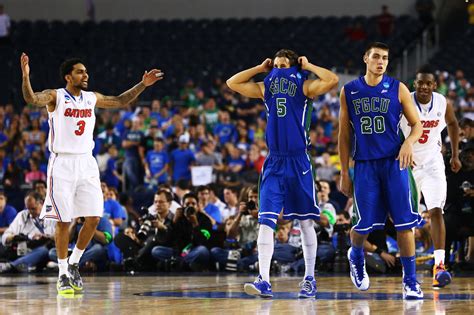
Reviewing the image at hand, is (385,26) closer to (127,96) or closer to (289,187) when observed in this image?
(127,96)

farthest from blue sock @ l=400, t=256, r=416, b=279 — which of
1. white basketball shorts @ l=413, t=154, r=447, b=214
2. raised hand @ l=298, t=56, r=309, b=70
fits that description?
raised hand @ l=298, t=56, r=309, b=70

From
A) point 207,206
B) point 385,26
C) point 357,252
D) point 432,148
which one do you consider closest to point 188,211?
point 207,206

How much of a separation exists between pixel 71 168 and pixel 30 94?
90cm

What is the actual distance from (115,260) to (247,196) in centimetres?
237

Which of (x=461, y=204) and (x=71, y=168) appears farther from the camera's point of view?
(x=461, y=204)

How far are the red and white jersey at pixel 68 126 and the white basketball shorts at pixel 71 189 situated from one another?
0.31 feet

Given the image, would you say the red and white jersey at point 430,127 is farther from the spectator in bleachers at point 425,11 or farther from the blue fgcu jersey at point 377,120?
the spectator in bleachers at point 425,11

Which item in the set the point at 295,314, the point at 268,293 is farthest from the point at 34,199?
the point at 295,314

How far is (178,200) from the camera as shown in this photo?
16.3 metres

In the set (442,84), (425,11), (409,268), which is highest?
(425,11)

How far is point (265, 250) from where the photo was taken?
898 centimetres

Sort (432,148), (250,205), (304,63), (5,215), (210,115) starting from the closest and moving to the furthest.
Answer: (304,63)
(432,148)
(250,205)
(5,215)
(210,115)

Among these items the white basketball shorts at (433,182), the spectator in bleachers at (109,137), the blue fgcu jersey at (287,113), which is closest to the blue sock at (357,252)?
the blue fgcu jersey at (287,113)

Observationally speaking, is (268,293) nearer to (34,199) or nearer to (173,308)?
(173,308)
